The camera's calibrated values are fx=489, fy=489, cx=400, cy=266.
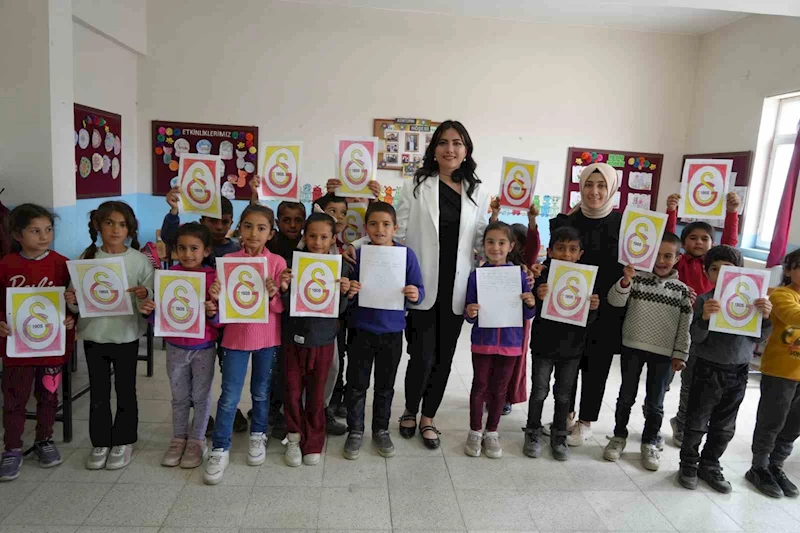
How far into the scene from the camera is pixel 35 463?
2287 mm

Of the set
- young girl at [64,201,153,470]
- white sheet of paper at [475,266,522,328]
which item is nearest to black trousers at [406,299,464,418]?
white sheet of paper at [475,266,522,328]

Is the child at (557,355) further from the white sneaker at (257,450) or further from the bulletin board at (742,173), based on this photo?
the bulletin board at (742,173)

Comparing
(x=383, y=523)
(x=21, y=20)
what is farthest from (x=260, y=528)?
(x=21, y=20)

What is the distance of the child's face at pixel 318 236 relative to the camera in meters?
2.27

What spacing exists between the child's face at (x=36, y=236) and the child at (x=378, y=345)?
4.45 ft

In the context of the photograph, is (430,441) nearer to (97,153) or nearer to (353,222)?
(353,222)

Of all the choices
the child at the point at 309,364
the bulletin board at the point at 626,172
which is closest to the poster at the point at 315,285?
the child at the point at 309,364

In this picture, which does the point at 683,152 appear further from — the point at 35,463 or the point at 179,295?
the point at 35,463

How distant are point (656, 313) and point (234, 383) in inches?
81.3

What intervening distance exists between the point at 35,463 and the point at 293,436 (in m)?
1.19

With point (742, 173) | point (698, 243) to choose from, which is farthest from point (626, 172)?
point (698, 243)

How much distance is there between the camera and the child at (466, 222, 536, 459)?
241 centimetres

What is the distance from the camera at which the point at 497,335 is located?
244 cm

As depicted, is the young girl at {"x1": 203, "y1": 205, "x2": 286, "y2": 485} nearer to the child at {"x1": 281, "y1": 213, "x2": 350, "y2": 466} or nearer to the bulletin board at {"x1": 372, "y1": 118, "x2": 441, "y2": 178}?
the child at {"x1": 281, "y1": 213, "x2": 350, "y2": 466}
